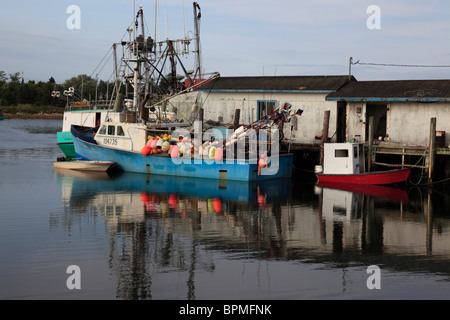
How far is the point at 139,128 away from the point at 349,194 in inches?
432

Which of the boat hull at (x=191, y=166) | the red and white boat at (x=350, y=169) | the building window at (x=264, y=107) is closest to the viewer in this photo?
the boat hull at (x=191, y=166)

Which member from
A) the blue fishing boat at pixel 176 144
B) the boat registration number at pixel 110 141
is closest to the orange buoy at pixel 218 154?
the blue fishing boat at pixel 176 144

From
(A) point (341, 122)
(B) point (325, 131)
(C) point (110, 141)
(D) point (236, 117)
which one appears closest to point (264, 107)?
(D) point (236, 117)

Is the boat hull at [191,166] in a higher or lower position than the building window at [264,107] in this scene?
lower

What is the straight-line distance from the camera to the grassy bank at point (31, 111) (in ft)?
359

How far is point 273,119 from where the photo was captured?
84.0 feet

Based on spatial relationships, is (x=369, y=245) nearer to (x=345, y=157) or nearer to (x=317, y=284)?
(x=317, y=284)

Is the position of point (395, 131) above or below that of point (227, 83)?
below

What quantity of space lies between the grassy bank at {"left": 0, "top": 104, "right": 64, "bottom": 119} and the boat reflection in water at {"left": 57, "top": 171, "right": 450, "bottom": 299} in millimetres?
90121

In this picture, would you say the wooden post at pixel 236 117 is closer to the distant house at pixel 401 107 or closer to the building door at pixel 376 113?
the distant house at pixel 401 107

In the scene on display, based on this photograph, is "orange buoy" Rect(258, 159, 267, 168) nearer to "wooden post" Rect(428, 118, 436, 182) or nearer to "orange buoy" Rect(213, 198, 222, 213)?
"orange buoy" Rect(213, 198, 222, 213)

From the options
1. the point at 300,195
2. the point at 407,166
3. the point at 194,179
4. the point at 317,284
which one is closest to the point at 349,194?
the point at 300,195

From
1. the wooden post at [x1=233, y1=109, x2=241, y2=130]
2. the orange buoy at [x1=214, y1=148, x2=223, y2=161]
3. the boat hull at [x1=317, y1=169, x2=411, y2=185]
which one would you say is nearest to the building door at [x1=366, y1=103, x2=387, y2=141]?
the boat hull at [x1=317, y1=169, x2=411, y2=185]

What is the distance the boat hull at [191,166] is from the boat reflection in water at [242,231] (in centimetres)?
51
